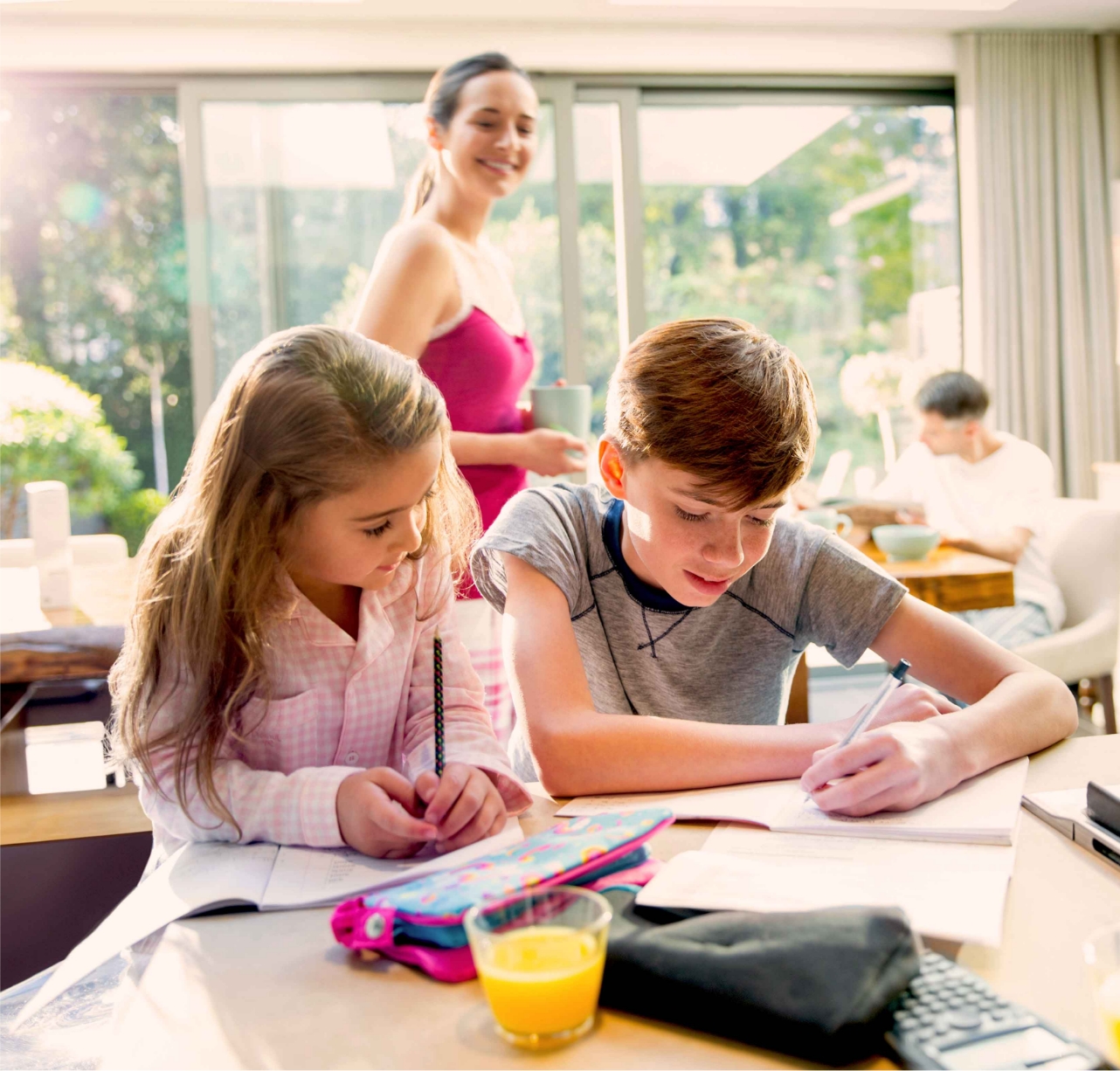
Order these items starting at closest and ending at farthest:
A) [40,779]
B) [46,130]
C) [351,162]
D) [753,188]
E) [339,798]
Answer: [339,798] < [40,779] < [351,162] < [753,188] < [46,130]

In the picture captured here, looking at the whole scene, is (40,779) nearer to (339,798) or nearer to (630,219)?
(339,798)

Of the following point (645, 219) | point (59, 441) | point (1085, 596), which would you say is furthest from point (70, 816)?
point (59, 441)

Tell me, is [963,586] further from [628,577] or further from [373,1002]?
[373,1002]

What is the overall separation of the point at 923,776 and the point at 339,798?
20.2 inches

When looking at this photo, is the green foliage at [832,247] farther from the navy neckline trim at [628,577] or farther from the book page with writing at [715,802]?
the book page with writing at [715,802]

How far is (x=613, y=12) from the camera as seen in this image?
4.04 metres

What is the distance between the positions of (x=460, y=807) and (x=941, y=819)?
16.2 inches

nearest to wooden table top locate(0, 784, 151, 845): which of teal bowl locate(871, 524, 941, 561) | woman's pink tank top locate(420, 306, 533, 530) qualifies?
woman's pink tank top locate(420, 306, 533, 530)

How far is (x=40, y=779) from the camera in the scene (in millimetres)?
2148

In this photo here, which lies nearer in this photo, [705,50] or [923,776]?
[923,776]

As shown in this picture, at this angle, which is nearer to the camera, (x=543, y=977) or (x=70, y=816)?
(x=543, y=977)

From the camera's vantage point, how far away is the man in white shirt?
2.87 m

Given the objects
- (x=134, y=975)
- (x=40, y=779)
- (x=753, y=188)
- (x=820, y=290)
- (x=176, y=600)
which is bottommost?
(x=40, y=779)

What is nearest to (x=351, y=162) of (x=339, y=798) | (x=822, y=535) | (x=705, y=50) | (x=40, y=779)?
(x=705, y=50)
